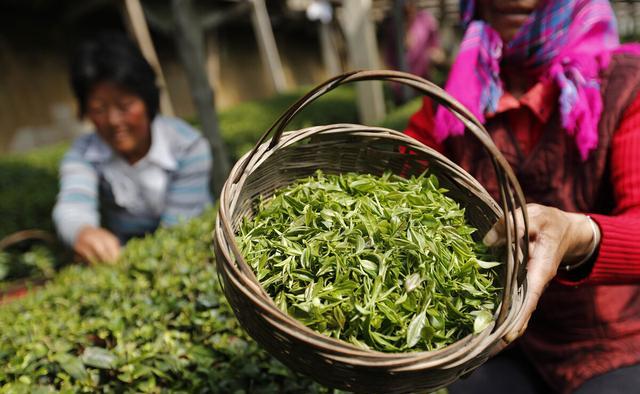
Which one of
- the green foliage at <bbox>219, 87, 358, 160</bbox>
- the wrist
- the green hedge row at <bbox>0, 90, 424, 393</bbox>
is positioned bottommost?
the green foliage at <bbox>219, 87, 358, 160</bbox>

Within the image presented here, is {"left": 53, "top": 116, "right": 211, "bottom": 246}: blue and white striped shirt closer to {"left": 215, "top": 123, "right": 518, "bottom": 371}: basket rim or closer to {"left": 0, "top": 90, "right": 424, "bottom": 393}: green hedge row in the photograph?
{"left": 0, "top": 90, "right": 424, "bottom": 393}: green hedge row

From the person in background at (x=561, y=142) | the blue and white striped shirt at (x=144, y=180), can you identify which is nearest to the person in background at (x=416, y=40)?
the blue and white striped shirt at (x=144, y=180)

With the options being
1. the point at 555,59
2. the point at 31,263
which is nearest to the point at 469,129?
the point at 555,59

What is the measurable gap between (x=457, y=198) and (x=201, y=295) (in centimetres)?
108

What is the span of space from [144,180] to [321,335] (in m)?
2.75

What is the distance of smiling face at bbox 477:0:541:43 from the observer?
6.36 ft

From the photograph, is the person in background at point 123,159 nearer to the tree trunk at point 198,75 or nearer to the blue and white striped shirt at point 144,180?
the blue and white striped shirt at point 144,180

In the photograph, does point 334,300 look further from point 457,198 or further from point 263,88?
point 263,88

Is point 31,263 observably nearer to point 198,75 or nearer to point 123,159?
point 123,159

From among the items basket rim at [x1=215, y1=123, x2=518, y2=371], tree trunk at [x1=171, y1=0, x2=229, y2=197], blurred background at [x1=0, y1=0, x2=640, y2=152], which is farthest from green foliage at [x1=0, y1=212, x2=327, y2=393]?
blurred background at [x1=0, y1=0, x2=640, y2=152]

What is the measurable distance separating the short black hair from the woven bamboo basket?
6.81ft

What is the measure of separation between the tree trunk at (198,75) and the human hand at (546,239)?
10.2 ft

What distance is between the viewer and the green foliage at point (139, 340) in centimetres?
157

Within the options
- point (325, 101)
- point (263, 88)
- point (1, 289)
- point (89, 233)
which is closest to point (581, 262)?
point (89, 233)
